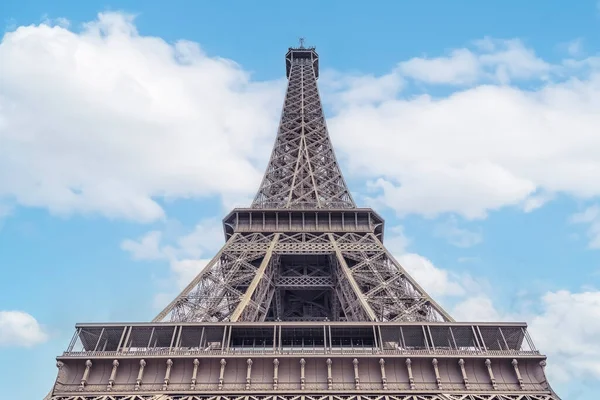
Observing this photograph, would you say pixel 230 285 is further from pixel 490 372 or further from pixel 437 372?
pixel 490 372

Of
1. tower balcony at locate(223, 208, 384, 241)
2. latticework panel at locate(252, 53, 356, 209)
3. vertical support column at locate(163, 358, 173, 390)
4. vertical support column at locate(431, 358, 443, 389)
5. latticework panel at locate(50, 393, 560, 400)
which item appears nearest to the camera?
latticework panel at locate(50, 393, 560, 400)

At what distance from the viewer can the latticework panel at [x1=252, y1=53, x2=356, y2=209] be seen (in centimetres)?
4738

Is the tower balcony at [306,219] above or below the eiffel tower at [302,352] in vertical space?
above

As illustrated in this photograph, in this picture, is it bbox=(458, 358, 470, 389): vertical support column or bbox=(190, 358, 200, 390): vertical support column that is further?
bbox=(458, 358, 470, 389): vertical support column

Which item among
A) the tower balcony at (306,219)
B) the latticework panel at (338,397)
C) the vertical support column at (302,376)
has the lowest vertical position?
the latticework panel at (338,397)

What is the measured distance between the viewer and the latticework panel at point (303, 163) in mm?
47375

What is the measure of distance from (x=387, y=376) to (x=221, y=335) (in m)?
8.67

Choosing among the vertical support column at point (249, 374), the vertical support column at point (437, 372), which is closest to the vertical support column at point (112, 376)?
the vertical support column at point (249, 374)

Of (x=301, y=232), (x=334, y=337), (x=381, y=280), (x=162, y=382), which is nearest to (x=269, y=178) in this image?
(x=301, y=232)

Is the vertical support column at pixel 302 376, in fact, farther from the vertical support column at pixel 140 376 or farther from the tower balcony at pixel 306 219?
the tower balcony at pixel 306 219

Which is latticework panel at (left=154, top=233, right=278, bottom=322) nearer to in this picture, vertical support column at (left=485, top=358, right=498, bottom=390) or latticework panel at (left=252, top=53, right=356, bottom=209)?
latticework panel at (left=252, top=53, right=356, bottom=209)

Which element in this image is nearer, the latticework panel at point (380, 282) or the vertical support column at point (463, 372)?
the vertical support column at point (463, 372)

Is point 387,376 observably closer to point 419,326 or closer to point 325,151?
point 419,326

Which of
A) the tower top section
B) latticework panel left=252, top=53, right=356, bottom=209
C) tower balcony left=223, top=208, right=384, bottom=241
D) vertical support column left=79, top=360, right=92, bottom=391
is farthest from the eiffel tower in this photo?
the tower top section
